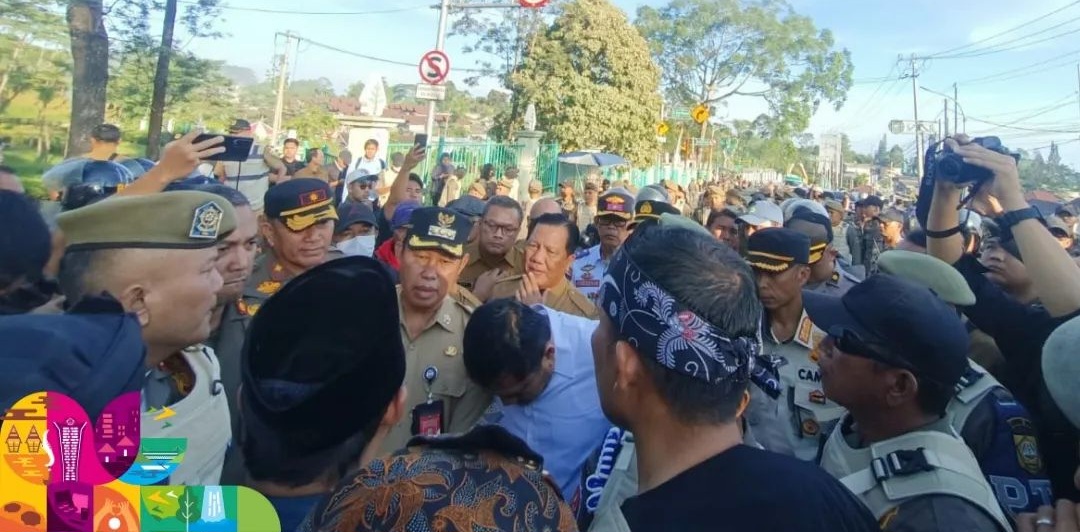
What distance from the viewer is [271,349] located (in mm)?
1461

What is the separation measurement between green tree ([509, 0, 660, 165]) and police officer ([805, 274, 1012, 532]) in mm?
21630

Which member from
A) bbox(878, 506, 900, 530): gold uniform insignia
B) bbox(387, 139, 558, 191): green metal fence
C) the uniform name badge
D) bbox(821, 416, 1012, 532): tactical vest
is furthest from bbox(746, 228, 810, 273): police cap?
bbox(387, 139, 558, 191): green metal fence

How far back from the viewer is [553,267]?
4.26 meters

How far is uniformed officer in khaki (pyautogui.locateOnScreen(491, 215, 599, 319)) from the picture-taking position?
13.8 ft

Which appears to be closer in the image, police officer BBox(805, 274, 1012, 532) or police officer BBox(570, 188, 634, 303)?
police officer BBox(805, 274, 1012, 532)

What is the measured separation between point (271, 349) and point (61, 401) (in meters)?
0.37

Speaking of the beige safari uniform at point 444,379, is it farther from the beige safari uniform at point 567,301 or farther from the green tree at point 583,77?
the green tree at point 583,77

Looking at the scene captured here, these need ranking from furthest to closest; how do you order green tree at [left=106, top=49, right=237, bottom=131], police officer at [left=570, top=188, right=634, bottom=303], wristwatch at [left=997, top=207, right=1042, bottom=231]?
green tree at [left=106, top=49, right=237, bottom=131]
police officer at [left=570, top=188, right=634, bottom=303]
wristwatch at [left=997, top=207, right=1042, bottom=231]

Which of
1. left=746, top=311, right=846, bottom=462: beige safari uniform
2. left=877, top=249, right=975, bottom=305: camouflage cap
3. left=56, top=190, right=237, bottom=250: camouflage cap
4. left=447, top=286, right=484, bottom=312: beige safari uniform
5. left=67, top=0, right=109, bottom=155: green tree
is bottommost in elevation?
left=746, top=311, right=846, bottom=462: beige safari uniform

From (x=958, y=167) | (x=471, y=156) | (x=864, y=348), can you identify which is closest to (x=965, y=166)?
(x=958, y=167)

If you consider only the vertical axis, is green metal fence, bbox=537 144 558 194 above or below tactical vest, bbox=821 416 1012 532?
above

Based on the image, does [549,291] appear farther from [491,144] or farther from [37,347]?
[491,144]

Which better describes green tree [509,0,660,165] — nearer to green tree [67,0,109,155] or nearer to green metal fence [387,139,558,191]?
green metal fence [387,139,558,191]

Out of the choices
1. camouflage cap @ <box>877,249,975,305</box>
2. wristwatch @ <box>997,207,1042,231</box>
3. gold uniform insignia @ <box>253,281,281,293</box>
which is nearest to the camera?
wristwatch @ <box>997,207,1042,231</box>
